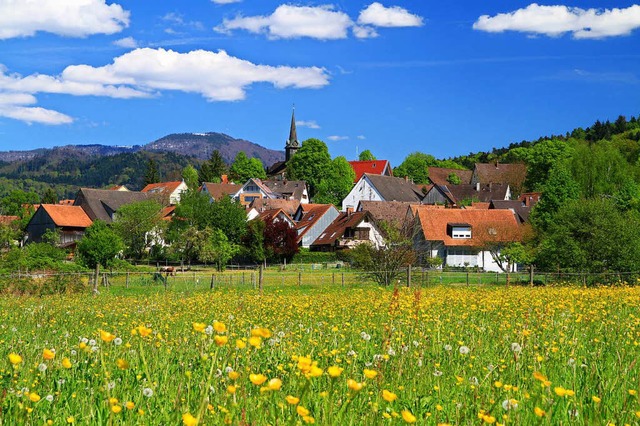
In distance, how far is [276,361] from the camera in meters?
6.36

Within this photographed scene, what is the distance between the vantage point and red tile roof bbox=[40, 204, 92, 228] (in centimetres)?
7531

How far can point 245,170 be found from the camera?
12244 centimetres

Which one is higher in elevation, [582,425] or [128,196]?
[128,196]

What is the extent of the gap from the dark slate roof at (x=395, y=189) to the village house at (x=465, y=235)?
116 ft

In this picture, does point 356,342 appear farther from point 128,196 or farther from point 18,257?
point 128,196

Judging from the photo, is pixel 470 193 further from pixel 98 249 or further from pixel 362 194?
pixel 98 249

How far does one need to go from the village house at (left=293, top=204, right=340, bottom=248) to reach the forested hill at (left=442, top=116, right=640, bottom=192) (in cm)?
2286

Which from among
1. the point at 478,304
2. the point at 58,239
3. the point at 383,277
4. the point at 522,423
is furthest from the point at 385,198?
the point at 522,423

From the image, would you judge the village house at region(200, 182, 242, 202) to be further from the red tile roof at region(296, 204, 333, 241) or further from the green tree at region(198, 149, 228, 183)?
the green tree at region(198, 149, 228, 183)

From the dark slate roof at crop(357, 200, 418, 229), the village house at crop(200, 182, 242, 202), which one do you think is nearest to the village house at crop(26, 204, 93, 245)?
the village house at crop(200, 182, 242, 202)

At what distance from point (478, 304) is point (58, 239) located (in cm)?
6789

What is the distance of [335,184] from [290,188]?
7396mm

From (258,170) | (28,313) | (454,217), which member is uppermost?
(258,170)

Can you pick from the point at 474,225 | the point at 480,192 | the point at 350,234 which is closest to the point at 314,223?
the point at 350,234
